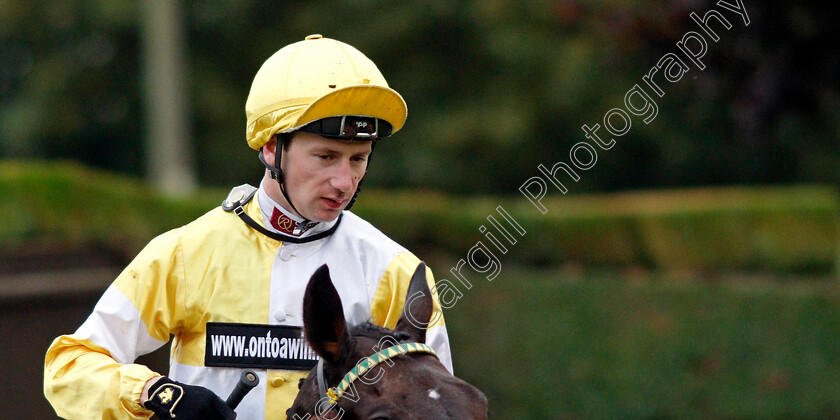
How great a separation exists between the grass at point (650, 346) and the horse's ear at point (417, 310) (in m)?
6.03

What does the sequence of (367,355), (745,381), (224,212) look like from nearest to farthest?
1. (367,355)
2. (224,212)
3. (745,381)

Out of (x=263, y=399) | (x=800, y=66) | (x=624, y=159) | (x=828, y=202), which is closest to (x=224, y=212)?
(x=263, y=399)

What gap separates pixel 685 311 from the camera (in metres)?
9.03

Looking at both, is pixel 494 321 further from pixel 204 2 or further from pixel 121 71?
pixel 121 71

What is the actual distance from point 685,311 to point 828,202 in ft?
6.35

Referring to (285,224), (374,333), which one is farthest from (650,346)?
(374,333)

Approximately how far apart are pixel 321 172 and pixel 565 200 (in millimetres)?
8826

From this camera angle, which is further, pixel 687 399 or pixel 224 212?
pixel 687 399

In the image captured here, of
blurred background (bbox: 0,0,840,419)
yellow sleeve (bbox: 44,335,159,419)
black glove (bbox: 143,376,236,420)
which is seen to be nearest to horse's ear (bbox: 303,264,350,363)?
black glove (bbox: 143,376,236,420)

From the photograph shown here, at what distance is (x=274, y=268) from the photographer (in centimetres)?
293

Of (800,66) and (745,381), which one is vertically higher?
(800,66)

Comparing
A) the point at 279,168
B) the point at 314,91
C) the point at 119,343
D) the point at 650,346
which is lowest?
the point at 650,346

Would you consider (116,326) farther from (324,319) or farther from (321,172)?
(324,319)

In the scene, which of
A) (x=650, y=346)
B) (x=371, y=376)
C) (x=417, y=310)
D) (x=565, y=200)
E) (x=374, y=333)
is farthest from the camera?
(x=565, y=200)
